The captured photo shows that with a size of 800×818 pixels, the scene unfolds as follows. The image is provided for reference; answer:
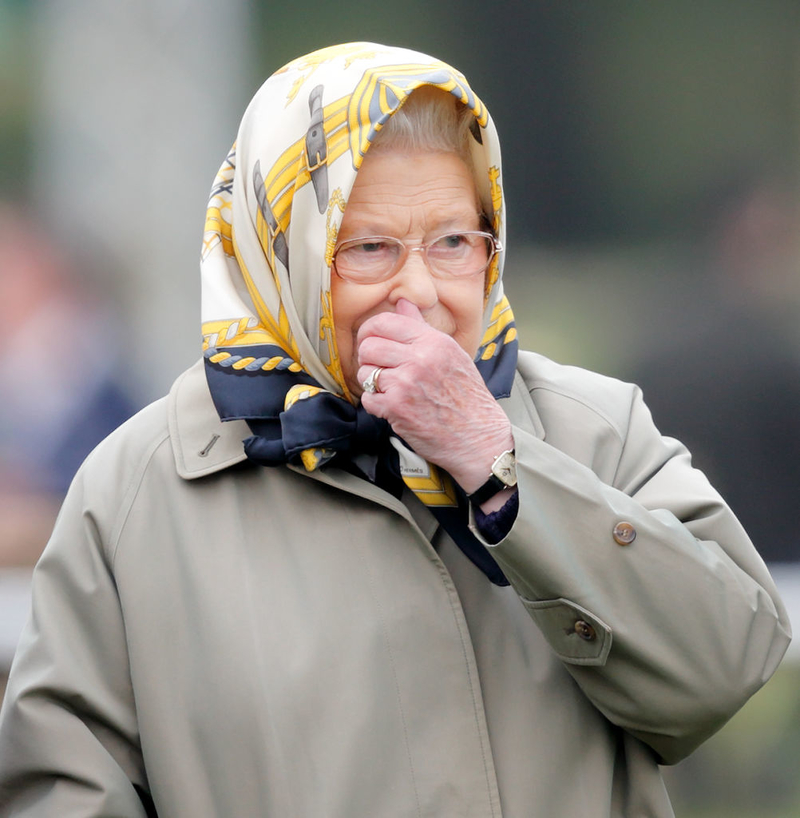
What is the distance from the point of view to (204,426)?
195 centimetres

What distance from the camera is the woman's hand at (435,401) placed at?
172 cm

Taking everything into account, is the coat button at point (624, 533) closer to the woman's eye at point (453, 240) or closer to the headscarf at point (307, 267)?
the headscarf at point (307, 267)

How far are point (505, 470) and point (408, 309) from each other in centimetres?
32

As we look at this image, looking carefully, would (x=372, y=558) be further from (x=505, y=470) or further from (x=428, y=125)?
(x=428, y=125)

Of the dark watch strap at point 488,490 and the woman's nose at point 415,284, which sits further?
the woman's nose at point 415,284

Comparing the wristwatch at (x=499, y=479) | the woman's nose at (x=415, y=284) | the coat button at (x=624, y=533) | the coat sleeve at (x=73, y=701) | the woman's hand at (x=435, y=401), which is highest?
the woman's nose at (x=415, y=284)

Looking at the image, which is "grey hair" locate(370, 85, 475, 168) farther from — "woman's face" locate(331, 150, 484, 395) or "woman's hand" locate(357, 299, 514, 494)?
"woman's hand" locate(357, 299, 514, 494)

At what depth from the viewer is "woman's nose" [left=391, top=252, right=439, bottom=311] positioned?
73.4 inches

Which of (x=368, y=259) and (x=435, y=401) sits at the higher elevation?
(x=368, y=259)

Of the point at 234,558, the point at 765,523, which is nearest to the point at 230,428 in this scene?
the point at 234,558

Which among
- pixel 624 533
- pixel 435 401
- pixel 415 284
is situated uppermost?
pixel 415 284

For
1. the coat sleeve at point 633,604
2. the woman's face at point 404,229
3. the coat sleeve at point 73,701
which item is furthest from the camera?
the woman's face at point 404,229

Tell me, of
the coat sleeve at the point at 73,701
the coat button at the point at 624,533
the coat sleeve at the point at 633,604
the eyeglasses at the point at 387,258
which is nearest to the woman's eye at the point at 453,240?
the eyeglasses at the point at 387,258

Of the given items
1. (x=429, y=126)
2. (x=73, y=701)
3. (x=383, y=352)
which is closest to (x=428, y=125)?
(x=429, y=126)
